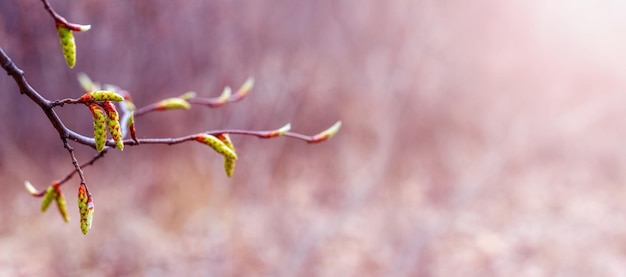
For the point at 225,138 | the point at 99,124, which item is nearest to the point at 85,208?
the point at 99,124

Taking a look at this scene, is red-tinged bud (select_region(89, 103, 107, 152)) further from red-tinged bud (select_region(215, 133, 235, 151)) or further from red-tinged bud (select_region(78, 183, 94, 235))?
red-tinged bud (select_region(215, 133, 235, 151))

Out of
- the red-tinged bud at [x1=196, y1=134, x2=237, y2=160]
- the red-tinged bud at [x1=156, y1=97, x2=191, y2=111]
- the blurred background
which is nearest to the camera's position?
the red-tinged bud at [x1=196, y1=134, x2=237, y2=160]

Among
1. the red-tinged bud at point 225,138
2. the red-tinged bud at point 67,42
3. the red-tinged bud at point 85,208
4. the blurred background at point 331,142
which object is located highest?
the blurred background at point 331,142

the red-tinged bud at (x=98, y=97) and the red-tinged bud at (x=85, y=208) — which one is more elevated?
the red-tinged bud at (x=98, y=97)

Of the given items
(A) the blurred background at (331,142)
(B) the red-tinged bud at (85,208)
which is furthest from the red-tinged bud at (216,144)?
(A) the blurred background at (331,142)

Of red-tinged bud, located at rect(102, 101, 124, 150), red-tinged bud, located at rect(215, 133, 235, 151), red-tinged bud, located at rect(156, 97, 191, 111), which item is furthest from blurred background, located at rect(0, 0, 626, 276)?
red-tinged bud, located at rect(102, 101, 124, 150)

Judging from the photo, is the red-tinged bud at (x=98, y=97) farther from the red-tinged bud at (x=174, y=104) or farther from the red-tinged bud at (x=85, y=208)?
the red-tinged bud at (x=174, y=104)
